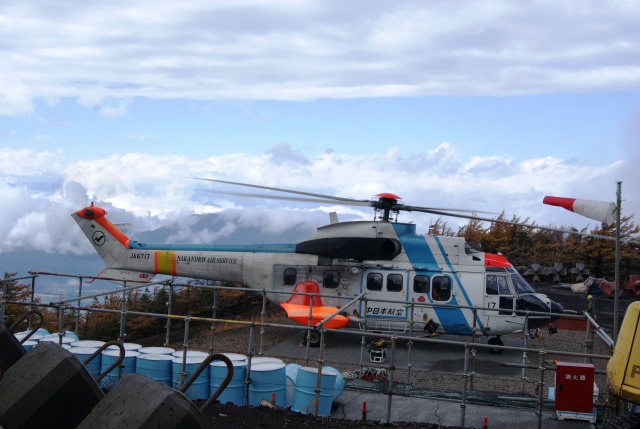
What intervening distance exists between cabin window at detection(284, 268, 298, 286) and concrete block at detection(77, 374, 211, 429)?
12816 millimetres

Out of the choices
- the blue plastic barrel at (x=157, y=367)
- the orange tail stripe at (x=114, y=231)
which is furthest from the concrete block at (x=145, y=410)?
the orange tail stripe at (x=114, y=231)

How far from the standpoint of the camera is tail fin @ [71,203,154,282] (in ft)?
66.6

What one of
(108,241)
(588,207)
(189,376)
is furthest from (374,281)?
(588,207)

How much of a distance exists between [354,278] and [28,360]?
11684 mm

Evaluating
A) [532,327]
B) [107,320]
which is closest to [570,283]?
[532,327]

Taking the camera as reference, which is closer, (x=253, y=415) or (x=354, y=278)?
(x=253, y=415)

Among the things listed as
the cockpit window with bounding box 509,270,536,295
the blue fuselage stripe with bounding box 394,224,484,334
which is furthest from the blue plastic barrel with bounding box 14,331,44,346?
the cockpit window with bounding box 509,270,536,295

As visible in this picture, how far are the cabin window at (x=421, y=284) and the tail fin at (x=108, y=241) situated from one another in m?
7.92

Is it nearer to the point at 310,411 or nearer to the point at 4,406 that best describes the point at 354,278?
the point at 310,411

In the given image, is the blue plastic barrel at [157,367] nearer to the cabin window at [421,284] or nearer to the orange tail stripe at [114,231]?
the cabin window at [421,284]

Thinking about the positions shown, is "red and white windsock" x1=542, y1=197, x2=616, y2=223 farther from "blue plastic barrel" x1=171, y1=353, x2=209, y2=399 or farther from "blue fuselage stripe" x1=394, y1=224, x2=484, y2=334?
"blue fuselage stripe" x1=394, y1=224, x2=484, y2=334

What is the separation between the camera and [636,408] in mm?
10219

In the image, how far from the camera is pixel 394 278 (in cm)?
1830

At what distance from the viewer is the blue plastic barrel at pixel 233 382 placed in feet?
36.3
